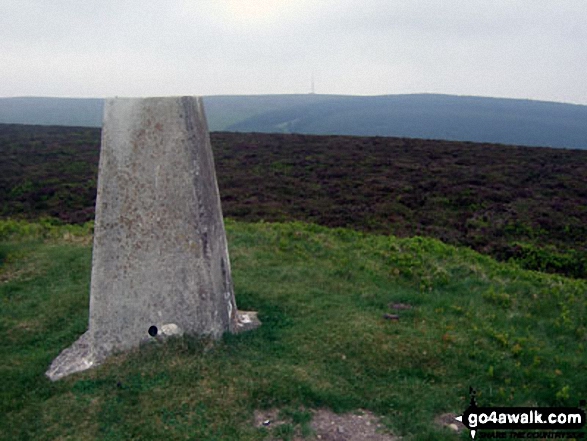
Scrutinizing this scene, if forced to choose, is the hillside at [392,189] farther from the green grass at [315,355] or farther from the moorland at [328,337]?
the green grass at [315,355]

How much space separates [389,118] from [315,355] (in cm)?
11540

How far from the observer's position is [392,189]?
25188mm

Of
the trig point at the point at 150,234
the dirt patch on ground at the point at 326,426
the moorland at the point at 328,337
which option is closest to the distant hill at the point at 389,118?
the moorland at the point at 328,337

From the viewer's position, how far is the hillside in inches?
712

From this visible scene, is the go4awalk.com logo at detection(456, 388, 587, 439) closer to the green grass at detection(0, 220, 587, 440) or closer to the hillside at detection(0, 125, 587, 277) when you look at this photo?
the green grass at detection(0, 220, 587, 440)

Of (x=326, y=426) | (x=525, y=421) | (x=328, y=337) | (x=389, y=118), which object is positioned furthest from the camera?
(x=389, y=118)

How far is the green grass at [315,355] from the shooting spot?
5984mm

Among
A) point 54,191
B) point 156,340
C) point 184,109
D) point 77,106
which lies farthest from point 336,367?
point 77,106

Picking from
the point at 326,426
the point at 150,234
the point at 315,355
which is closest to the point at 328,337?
the point at 315,355

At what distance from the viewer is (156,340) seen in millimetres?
7211

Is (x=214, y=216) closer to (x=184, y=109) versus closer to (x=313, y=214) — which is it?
(x=184, y=109)

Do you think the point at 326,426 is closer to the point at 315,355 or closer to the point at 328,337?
the point at 315,355

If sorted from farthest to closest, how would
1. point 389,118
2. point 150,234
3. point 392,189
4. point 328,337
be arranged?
point 389,118
point 392,189
point 328,337
point 150,234

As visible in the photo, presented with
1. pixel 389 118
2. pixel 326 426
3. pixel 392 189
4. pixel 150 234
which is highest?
pixel 389 118
